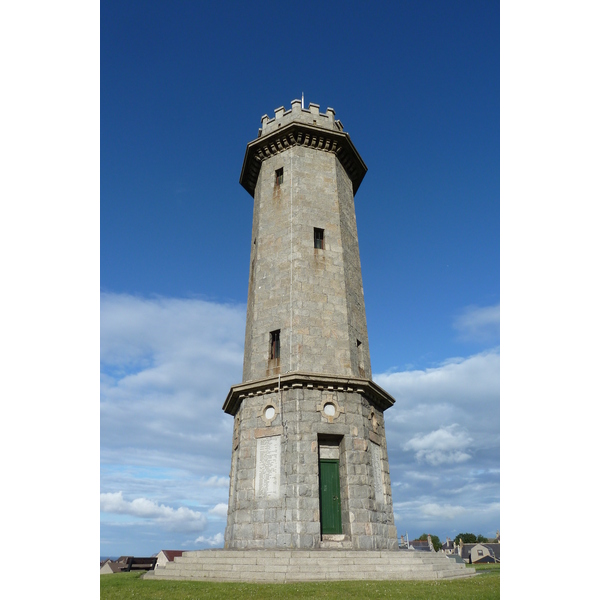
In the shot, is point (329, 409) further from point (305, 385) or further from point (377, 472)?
point (377, 472)

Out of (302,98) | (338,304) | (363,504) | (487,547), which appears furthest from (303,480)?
(487,547)

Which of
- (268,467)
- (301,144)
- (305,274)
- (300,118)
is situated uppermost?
(300,118)

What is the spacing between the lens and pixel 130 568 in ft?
73.4

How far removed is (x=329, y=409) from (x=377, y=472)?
3.37 meters

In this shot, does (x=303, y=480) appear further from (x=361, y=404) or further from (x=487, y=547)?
(x=487, y=547)

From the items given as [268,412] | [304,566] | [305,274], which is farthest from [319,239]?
[304,566]

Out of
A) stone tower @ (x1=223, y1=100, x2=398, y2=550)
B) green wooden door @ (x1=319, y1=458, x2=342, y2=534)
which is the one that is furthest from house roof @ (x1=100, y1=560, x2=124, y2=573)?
green wooden door @ (x1=319, y1=458, x2=342, y2=534)

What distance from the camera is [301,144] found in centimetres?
2316

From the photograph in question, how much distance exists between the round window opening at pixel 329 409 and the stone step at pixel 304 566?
15.6 feet

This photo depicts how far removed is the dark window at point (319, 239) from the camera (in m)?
21.4

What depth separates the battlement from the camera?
2339 cm

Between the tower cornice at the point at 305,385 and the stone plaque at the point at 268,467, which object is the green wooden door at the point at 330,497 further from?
the tower cornice at the point at 305,385

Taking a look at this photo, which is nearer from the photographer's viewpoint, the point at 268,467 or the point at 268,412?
the point at 268,467

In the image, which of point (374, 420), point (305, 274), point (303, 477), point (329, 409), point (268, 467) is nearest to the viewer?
point (303, 477)
